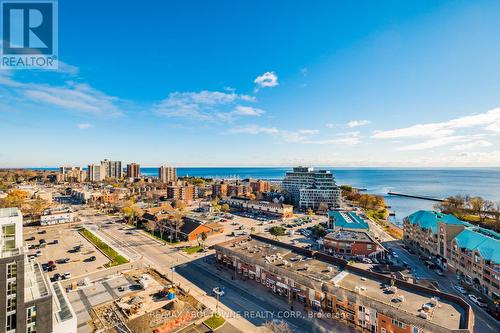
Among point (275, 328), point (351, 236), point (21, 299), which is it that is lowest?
point (275, 328)

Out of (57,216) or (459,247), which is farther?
(57,216)

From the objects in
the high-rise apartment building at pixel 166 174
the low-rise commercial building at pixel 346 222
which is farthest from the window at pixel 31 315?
the high-rise apartment building at pixel 166 174

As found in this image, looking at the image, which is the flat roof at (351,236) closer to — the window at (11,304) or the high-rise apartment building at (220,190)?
the window at (11,304)

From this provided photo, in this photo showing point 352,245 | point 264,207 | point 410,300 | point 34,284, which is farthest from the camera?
point 264,207

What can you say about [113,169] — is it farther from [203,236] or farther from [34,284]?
[34,284]

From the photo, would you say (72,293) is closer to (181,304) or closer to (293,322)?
(181,304)

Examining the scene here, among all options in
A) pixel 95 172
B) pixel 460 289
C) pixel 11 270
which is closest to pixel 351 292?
pixel 460 289

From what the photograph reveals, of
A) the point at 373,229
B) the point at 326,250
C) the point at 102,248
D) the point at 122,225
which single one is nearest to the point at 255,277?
the point at 326,250
